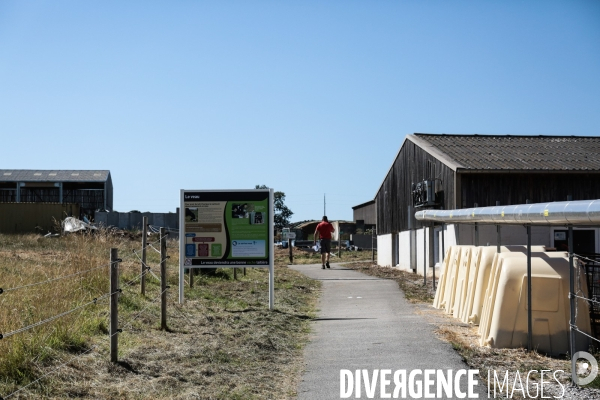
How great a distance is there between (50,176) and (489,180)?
55965 mm

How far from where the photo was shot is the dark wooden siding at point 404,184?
24.0 metres

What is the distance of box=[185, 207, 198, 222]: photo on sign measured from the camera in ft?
48.9

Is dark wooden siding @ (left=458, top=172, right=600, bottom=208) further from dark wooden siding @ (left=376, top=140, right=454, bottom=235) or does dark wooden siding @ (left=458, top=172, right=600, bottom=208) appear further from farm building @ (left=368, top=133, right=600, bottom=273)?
dark wooden siding @ (left=376, top=140, right=454, bottom=235)

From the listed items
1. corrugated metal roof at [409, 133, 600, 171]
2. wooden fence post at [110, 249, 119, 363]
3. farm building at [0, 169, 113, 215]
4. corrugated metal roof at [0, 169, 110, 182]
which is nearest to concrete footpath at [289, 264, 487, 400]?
wooden fence post at [110, 249, 119, 363]

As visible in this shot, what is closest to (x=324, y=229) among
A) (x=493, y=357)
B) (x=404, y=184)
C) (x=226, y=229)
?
(x=404, y=184)

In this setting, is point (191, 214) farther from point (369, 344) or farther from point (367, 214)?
point (367, 214)

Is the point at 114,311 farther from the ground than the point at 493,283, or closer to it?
closer to it

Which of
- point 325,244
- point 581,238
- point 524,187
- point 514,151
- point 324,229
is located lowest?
point 325,244

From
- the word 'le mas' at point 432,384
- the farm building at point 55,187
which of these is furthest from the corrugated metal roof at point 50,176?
the word 'le mas' at point 432,384

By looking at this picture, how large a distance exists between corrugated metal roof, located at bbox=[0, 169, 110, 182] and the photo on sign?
57224mm

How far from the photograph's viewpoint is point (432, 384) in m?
7.87

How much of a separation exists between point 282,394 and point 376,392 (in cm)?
97

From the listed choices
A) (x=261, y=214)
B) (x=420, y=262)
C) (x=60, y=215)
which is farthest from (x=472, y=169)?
(x=60, y=215)

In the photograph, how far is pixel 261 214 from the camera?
14836mm
